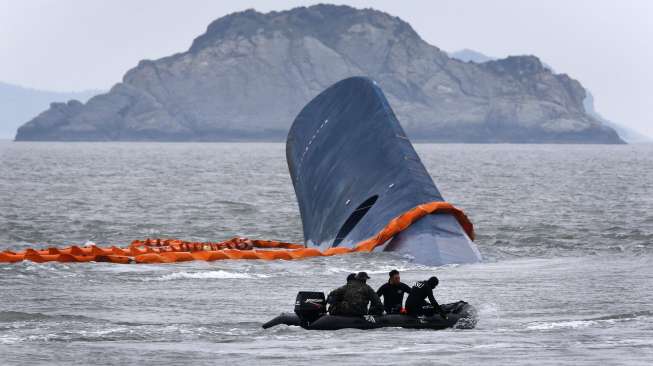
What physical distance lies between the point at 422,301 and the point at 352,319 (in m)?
1.64

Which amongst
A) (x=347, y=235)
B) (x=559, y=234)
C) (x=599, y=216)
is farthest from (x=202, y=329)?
(x=599, y=216)

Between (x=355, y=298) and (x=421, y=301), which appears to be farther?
(x=421, y=301)

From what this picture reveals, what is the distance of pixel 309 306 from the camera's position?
87.9 feet

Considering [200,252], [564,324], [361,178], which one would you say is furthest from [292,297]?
[361,178]

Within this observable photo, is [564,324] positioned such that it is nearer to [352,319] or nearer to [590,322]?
[590,322]

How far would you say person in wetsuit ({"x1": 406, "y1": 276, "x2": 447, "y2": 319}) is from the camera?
2697cm

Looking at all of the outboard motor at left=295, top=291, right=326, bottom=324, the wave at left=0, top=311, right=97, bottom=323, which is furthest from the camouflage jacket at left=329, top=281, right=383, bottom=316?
the wave at left=0, top=311, right=97, bottom=323

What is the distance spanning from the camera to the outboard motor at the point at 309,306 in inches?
1055

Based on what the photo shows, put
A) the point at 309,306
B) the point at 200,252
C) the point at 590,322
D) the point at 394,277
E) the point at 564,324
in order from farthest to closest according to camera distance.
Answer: the point at 200,252
the point at 590,322
the point at 564,324
the point at 394,277
the point at 309,306

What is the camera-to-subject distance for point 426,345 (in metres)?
25.1

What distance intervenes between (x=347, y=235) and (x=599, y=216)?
85.0ft

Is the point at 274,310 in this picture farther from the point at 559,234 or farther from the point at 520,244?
the point at 559,234

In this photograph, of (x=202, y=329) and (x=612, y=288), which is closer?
(x=202, y=329)

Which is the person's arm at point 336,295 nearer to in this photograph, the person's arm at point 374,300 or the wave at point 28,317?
the person's arm at point 374,300
